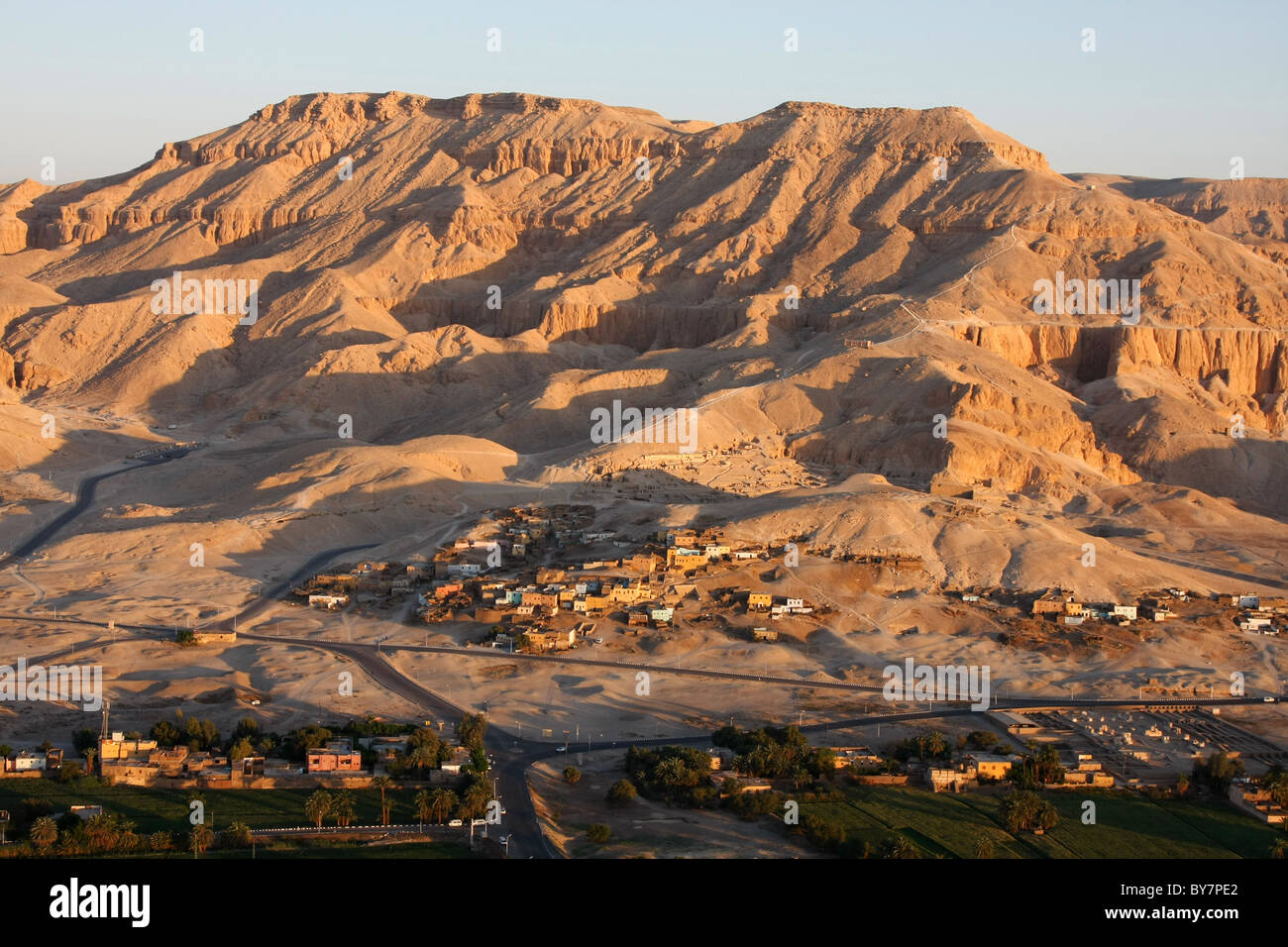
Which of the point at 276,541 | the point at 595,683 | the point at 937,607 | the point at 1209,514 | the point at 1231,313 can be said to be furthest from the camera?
the point at 1231,313

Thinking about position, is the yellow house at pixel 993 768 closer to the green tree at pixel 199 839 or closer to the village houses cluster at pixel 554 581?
the village houses cluster at pixel 554 581

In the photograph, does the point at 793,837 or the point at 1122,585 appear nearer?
the point at 793,837

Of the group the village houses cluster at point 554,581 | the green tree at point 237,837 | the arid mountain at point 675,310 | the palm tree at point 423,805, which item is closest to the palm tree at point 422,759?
the palm tree at point 423,805

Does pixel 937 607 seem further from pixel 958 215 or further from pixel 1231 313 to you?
pixel 958 215

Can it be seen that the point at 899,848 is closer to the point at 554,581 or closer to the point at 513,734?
the point at 513,734

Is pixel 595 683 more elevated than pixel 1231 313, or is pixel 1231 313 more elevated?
pixel 1231 313

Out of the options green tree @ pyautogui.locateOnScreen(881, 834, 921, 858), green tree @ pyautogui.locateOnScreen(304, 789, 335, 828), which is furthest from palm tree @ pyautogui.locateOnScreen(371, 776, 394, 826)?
green tree @ pyautogui.locateOnScreen(881, 834, 921, 858)
